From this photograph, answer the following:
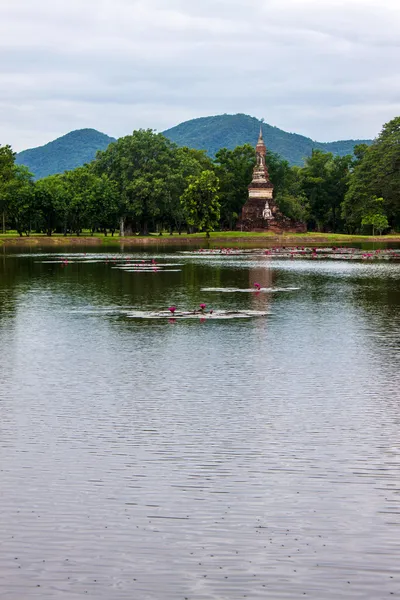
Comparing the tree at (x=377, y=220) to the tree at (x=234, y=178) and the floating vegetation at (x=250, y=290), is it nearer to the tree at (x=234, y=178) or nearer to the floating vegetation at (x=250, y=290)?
the tree at (x=234, y=178)

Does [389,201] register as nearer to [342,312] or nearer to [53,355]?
[342,312]

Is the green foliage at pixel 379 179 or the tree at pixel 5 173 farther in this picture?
the green foliage at pixel 379 179

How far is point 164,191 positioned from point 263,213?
2191cm

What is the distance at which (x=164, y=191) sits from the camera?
14850 cm

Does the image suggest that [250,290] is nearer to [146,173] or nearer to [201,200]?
[201,200]

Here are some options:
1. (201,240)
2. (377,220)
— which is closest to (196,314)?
(201,240)

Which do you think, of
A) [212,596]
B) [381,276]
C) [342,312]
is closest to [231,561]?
[212,596]

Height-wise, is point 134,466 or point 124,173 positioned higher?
point 124,173

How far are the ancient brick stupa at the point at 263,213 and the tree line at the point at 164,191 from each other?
18.3ft

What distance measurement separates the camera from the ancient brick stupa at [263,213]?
6299 inches

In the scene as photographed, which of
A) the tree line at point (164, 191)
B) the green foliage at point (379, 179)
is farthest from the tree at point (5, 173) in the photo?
the green foliage at point (379, 179)

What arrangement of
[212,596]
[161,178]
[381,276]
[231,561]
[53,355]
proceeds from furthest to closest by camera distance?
[161,178] < [381,276] < [53,355] < [231,561] < [212,596]

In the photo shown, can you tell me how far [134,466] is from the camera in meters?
16.4

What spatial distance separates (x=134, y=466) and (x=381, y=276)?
52.6 meters
